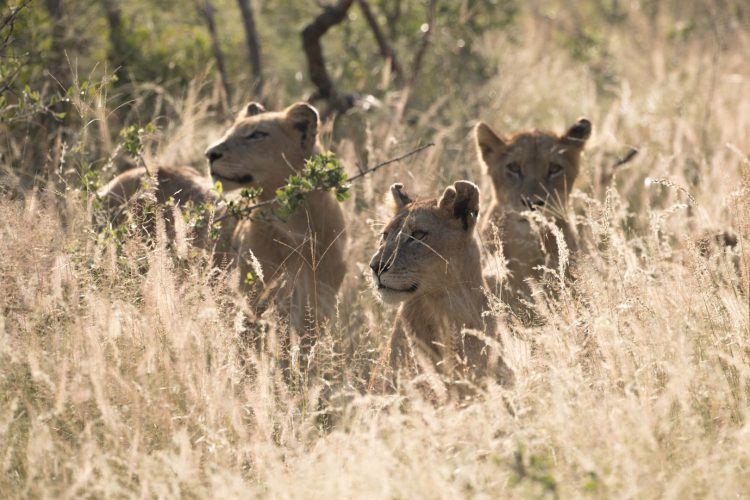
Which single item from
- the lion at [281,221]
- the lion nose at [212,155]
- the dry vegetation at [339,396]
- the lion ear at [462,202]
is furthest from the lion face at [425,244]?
the lion nose at [212,155]

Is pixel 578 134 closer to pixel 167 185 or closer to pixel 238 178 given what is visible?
pixel 238 178

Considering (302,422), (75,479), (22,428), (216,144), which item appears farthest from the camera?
(216,144)

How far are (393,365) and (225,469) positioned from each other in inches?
64.3

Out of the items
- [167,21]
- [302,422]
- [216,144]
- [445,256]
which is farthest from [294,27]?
[302,422]

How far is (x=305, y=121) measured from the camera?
7500mm

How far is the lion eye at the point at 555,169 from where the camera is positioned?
A: 7789 mm

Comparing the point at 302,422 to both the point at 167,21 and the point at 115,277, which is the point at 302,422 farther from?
the point at 167,21

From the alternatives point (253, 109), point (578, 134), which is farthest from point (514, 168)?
point (253, 109)

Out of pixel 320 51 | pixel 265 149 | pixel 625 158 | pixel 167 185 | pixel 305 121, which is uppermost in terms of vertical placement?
pixel 320 51

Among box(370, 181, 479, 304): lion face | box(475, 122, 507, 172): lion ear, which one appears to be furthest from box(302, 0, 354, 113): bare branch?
box(370, 181, 479, 304): lion face

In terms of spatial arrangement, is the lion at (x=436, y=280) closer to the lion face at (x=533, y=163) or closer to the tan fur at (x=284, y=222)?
the tan fur at (x=284, y=222)

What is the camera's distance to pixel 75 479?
13.4ft

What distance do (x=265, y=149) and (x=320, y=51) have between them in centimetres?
363

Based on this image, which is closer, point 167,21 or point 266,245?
point 266,245
